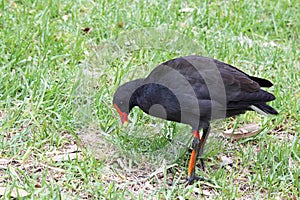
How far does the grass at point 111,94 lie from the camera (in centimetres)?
412

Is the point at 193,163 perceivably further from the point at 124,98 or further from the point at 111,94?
the point at 111,94

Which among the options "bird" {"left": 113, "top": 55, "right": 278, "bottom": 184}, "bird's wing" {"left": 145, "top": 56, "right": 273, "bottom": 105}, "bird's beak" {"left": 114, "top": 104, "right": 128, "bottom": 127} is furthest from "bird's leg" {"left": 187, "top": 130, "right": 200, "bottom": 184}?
"bird's beak" {"left": 114, "top": 104, "right": 128, "bottom": 127}

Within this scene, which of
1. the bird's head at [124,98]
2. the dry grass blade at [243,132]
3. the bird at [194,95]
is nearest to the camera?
the bird at [194,95]

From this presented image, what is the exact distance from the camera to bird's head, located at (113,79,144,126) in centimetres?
431

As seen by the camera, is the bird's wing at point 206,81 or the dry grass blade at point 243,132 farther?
the dry grass blade at point 243,132

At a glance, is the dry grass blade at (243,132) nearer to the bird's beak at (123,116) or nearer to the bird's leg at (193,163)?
the bird's leg at (193,163)

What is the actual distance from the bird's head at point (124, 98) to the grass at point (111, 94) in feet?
0.91

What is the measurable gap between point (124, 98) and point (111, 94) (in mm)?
720

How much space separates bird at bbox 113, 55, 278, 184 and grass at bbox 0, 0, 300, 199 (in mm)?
324

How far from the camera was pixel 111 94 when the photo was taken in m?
5.01

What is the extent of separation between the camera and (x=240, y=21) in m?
6.65

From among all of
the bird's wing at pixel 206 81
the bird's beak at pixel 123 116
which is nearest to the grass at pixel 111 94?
the bird's beak at pixel 123 116

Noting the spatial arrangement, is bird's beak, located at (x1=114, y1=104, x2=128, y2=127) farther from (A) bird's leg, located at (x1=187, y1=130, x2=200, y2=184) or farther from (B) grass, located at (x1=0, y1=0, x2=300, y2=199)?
(A) bird's leg, located at (x1=187, y1=130, x2=200, y2=184)

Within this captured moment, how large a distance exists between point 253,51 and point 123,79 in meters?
1.67
